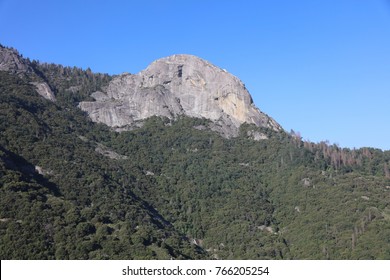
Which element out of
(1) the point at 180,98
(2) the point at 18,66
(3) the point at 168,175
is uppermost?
(2) the point at 18,66

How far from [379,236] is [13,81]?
82.4 metres

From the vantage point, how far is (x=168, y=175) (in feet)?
377

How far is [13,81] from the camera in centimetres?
13038

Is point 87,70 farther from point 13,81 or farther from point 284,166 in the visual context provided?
point 284,166

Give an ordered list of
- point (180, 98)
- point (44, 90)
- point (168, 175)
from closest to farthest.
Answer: point (168, 175), point (44, 90), point (180, 98)

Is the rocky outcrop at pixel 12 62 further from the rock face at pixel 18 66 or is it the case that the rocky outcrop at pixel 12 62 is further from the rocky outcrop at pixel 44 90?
the rocky outcrop at pixel 44 90

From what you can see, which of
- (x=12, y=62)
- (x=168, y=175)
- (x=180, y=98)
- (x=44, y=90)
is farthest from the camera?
(x=180, y=98)

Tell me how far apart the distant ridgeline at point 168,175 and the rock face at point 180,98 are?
0.31m

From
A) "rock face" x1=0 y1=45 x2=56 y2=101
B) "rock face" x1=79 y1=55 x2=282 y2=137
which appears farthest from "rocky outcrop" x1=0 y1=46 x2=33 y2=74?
"rock face" x1=79 y1=55 x2=282 y2=137

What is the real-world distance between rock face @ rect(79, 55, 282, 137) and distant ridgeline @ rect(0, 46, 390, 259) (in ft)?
1.02

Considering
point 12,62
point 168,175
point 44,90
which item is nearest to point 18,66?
point 12,62

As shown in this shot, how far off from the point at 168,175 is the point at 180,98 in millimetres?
34249

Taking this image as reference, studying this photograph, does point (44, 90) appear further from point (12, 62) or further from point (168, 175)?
point (168, 175)

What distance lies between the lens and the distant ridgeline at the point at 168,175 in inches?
2876
